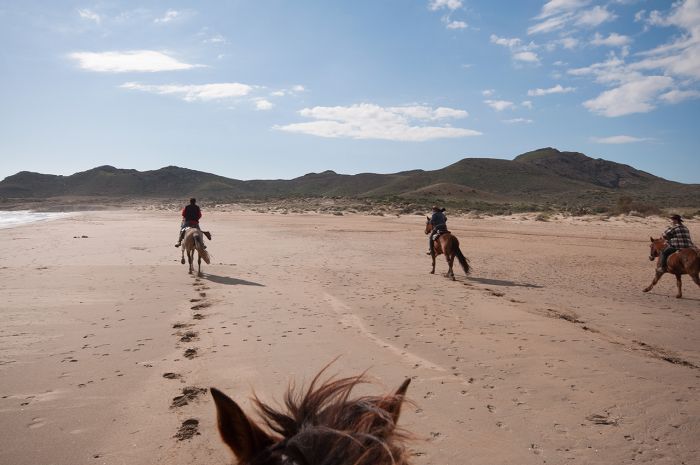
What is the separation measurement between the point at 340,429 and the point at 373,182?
384 feet

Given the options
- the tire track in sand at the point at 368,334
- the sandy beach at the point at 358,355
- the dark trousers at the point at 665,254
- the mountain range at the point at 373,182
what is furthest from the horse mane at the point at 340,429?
the mountain range at the point at 373,182

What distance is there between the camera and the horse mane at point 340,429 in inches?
52.8

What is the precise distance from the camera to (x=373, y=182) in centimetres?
11756

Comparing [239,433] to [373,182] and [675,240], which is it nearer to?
[675,240]

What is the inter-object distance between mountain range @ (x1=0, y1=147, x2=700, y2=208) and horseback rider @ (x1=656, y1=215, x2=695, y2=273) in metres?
74.7

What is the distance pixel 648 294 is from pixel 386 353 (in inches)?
322

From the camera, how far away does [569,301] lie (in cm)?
960

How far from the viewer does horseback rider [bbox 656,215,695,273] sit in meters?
10.5

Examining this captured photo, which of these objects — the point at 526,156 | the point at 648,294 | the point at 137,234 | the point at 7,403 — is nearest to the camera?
the point at 7,403

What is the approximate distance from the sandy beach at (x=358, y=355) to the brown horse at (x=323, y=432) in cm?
21

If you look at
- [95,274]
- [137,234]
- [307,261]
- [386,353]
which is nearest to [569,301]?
[386,353]

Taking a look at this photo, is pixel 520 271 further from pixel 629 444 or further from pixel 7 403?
pixel 7 403

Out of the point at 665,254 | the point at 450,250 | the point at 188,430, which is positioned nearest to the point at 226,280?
the point at 450,250

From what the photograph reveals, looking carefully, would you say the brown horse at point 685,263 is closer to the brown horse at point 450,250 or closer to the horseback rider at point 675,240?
the horseback rider at point 675,240
